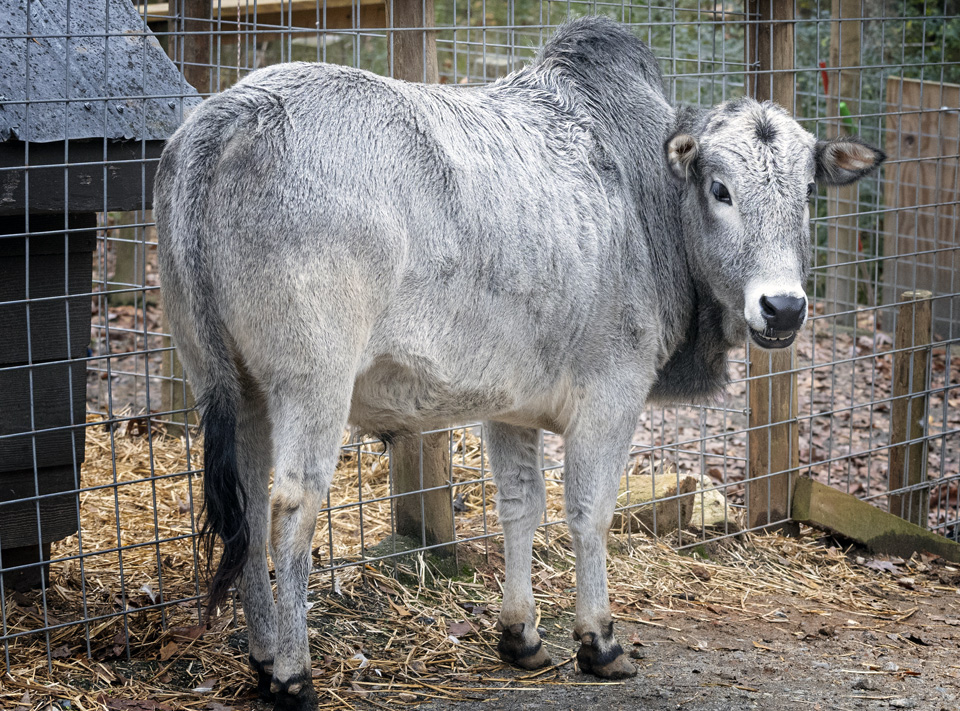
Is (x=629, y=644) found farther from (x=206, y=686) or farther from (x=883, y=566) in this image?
(x=883, y=566)

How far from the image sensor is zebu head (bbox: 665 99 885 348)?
3865mm

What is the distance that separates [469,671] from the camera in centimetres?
427

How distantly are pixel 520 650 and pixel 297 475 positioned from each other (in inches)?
61.1

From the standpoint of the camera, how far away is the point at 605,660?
418 cm

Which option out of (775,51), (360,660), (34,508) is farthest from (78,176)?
(775,51)

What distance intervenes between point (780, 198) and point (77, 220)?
115 inches

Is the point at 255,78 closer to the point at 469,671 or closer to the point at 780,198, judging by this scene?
the point at 780,198

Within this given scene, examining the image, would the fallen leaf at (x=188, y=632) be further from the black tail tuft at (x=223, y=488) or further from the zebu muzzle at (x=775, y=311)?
the zebu muzzle at (x=775, y=311)

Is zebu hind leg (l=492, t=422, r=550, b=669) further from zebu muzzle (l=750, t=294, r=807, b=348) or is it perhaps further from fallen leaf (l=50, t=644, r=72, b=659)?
fallen leaf (l=50, t=644, r=72, b=659)

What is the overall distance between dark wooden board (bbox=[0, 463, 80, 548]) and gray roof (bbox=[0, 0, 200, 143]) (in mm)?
1417

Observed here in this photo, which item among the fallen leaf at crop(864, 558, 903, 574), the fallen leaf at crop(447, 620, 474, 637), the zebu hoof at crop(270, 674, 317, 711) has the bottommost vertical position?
the fallen leaf at crop(864, 558, 903, 574)

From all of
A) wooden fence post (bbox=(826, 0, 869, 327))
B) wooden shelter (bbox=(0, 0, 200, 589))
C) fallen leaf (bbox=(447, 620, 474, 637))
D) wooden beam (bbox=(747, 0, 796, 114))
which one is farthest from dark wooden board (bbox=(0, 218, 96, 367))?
wooden fence post (bbox=(826, 0, 869, 327))

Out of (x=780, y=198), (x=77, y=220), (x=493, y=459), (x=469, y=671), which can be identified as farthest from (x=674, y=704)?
(x=77, y=220)

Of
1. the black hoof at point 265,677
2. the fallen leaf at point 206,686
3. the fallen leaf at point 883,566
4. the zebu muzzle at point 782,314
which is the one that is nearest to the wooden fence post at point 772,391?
the fallen leaf at point 883,566
